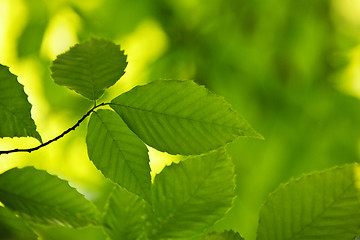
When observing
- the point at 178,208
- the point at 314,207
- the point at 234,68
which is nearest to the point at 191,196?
the point at 178,208

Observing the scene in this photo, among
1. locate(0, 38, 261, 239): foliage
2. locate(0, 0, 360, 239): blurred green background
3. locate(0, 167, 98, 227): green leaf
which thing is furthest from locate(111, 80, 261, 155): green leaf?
locate(0, 0, 360, 239): blurred green background

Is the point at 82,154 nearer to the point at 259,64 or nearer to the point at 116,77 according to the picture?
the point at 259,64

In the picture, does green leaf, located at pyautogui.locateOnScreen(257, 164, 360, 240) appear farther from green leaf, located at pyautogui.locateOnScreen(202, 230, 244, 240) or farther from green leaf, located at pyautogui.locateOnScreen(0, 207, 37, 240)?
green leaf, located at pyautogui.locateOnScreen(0, 207, 37, 240)

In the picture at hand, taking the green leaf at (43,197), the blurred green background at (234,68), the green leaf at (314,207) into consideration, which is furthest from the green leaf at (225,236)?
the blurred green background at (234,68)

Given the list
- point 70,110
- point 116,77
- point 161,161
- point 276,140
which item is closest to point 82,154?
point 70,110

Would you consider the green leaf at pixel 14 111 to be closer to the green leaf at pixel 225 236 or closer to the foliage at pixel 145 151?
the foliage at pixel 145 151

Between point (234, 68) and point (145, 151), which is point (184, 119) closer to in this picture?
point (145, 151)
